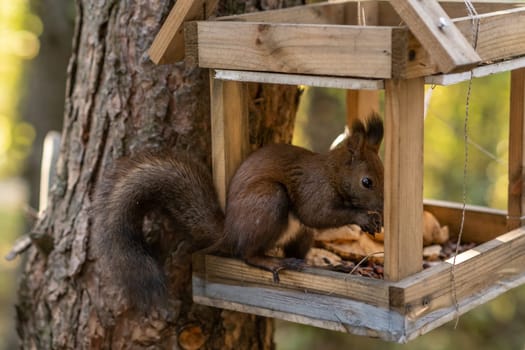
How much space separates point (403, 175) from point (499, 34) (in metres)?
0.43

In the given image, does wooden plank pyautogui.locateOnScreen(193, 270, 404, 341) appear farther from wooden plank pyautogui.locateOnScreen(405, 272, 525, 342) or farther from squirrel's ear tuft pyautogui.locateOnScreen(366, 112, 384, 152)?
squirrel's ear tuft pyautogui.locateOnScreen(366, 112, 384, 152)

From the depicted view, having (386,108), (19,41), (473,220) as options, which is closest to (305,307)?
(386,108)

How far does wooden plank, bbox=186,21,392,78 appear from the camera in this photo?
1927 millimetres

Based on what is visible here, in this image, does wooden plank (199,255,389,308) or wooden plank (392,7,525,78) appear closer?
wooden plank (392,7,525,78)

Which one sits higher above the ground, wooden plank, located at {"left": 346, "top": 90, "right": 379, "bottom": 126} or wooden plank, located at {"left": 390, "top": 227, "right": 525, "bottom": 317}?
wooden plank, located at {"left": 346, "top": 90, "right": 379, "bottom": 126}

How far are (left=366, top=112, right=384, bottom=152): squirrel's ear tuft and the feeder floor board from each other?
0.36 m

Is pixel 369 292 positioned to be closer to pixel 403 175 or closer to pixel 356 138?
pixel 403 175

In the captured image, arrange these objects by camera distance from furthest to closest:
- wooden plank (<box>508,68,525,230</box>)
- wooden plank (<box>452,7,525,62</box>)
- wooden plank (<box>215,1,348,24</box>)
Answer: wooden plank (<box>508,68,525,230</box>), wooden plank (<box>215,1,348,24</box>), wooden plank (<box>452,7,525,62</box>)

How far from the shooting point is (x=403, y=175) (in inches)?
79.6

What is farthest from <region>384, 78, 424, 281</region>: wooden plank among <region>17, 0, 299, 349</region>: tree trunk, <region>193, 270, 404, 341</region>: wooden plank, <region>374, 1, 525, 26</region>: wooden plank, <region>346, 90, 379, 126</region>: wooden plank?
<region>346, 90, 379, 126</region>: wooden plank

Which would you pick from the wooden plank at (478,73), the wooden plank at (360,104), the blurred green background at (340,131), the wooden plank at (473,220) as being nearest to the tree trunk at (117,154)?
the wooden plank at (360,104)

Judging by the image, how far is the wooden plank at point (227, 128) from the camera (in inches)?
92.4

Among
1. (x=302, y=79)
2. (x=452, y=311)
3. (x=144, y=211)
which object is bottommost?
(x=452, y=311)

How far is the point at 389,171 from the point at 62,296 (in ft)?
4.08
